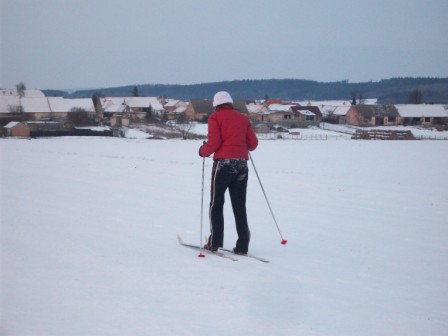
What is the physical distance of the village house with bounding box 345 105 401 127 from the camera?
11291 cm

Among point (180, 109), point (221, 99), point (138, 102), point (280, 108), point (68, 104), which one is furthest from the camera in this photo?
point (180, 109)

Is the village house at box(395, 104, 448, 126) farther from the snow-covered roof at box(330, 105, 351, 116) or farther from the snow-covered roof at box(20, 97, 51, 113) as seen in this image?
the snow-covered roof at box(20, 97, 51, 113)

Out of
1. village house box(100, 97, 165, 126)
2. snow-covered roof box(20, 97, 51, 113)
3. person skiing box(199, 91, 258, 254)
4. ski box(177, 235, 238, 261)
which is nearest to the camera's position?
ski box(177, 235, 238, 261)

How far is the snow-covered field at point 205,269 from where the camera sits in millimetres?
4609

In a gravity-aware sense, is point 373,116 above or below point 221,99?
below

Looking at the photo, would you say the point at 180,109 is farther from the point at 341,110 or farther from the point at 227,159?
the point at 227,159

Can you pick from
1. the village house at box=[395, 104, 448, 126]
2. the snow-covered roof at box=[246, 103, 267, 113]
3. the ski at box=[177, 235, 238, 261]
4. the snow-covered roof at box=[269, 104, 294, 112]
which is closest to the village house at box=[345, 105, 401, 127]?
the village house at box=[395, 104, 448, 126]

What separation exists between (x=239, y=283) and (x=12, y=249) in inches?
108

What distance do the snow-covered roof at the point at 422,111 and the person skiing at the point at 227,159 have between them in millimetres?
112889

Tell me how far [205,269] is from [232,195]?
48.7 inches

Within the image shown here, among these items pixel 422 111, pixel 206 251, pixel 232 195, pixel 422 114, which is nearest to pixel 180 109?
pixel 422 114

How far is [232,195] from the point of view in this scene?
23.0 ft

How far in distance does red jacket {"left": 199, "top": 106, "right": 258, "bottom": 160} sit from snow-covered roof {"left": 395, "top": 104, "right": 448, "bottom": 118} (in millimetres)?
112925

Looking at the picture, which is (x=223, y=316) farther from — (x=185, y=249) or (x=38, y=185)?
(x=38, y=185)
